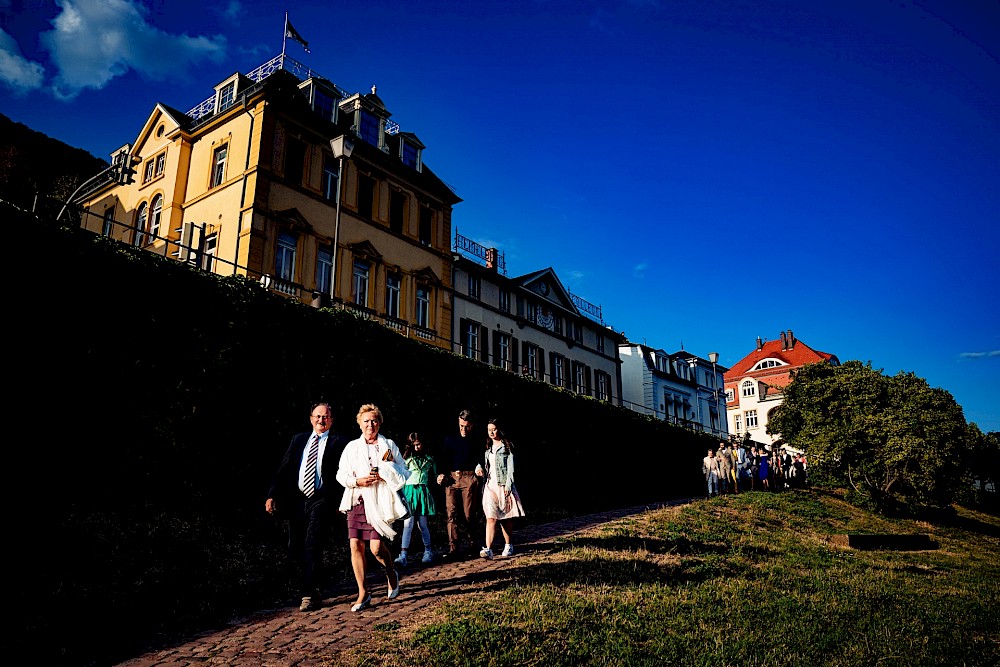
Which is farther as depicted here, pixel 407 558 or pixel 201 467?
pixel 201 467

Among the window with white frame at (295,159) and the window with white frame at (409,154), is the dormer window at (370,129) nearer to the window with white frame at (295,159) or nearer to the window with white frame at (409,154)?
the window with white frame at (409,154)

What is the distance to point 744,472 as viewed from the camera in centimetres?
2517

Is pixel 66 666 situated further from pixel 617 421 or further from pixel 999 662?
pixel 617 421

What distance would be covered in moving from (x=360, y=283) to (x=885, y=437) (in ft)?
70.5

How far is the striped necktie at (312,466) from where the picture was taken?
691 centimetres

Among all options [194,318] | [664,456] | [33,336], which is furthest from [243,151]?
[664,456]

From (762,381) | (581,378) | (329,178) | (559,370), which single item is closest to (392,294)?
(329,178)

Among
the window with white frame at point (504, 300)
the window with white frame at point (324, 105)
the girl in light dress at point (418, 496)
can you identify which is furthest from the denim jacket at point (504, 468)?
the window with white frame at point (504, 300)

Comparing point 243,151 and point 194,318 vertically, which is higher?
point 243,151

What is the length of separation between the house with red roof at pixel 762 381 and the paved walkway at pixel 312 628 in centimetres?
6191

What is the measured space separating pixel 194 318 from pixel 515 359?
79.0 feet

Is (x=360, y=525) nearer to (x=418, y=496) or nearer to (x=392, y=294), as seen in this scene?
(x=418, y=496)

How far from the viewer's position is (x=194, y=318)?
11.3m

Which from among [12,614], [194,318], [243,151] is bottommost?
[12,614]
